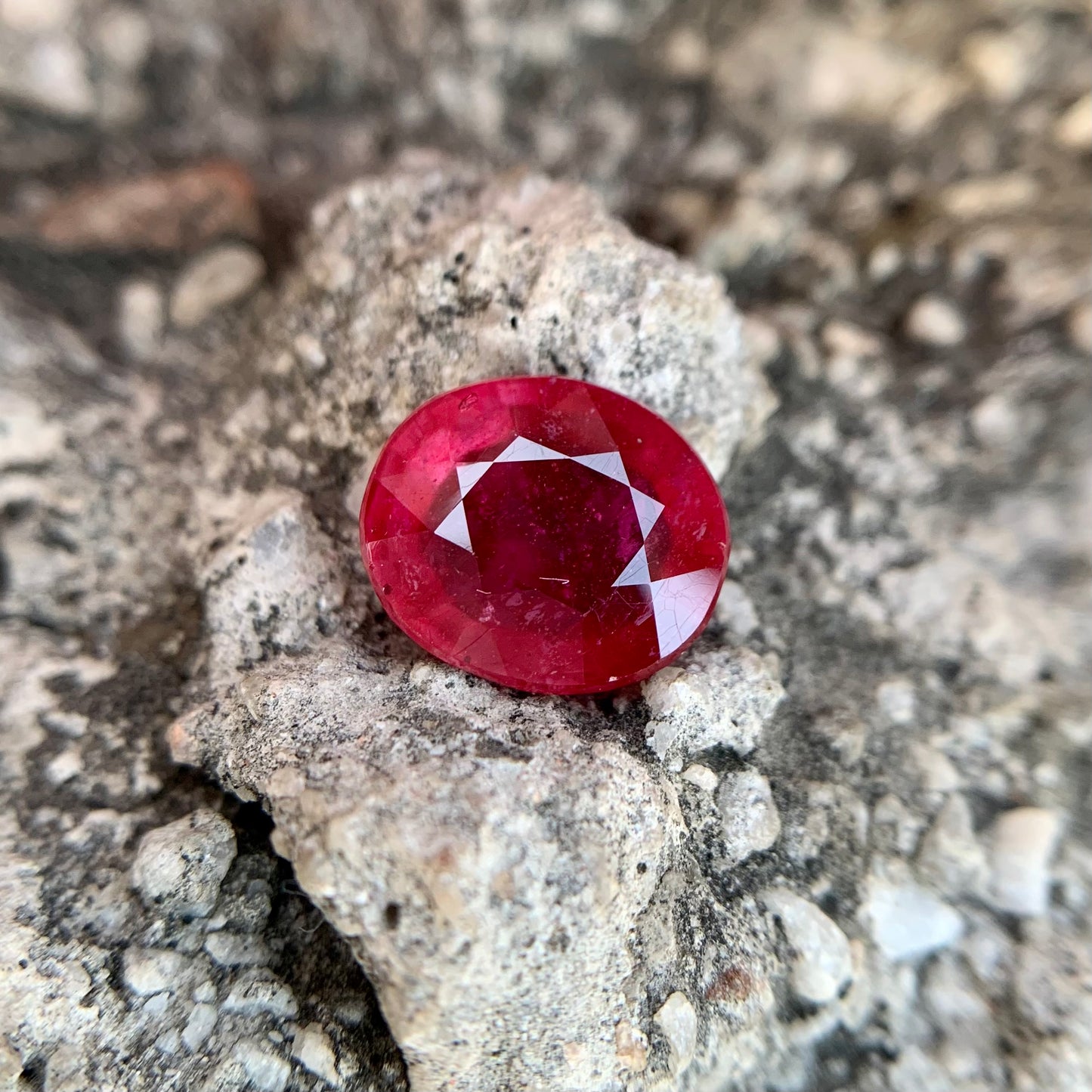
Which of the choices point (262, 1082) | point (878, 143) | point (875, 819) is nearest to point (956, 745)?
point (875, 819)

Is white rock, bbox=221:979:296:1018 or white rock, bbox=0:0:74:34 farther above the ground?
white rock, bbox=0:0:74:34

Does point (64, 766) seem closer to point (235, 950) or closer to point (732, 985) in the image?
point (235, 950)

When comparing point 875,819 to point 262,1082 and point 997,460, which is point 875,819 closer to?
point 997,460

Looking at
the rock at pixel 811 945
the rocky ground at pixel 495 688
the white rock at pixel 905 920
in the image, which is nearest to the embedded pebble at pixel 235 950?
the rocky ground at pixel 495 688

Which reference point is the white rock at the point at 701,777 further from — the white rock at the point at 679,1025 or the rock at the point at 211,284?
the rock at the point at 211,284

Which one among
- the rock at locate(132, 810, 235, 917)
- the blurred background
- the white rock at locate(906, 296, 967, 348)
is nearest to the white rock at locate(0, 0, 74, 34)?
the blurred background

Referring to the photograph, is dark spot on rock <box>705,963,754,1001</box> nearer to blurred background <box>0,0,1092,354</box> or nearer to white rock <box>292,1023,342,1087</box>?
white rock <box>292,1023,342,1087</box>
